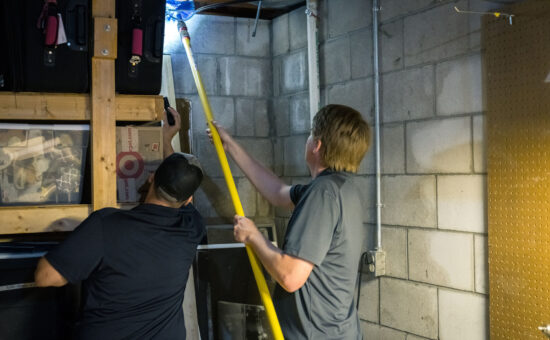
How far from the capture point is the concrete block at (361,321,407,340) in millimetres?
2578

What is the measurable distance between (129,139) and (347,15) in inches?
55.6

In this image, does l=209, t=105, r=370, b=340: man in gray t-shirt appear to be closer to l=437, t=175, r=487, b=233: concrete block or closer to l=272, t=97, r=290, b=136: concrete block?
l=437, t=175, r=487, b=233: concrete block

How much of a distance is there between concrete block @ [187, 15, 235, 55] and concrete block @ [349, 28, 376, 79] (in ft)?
2.83

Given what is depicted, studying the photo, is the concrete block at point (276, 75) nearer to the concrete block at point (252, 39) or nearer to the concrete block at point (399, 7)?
the concrete block at point (252, 39)

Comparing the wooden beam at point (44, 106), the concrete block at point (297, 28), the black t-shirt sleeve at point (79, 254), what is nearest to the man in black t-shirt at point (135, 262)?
the black t-shirt sleeve at point (79, 254)

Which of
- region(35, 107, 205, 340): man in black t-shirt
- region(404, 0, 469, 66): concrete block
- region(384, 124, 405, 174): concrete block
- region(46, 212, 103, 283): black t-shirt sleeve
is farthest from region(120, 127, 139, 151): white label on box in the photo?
region(404, 0, 469, 66): concrete block

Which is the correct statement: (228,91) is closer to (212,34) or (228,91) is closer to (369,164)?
(212,34)

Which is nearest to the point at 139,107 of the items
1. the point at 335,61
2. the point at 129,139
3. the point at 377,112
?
the point at 129,139

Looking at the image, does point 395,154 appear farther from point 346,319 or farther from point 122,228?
point 122,228

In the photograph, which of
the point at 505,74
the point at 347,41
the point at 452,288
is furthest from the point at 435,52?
the point at 452,288

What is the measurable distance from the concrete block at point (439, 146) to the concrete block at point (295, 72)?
0.92 m

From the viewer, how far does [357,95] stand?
2.83m

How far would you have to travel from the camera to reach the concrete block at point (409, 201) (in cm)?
241

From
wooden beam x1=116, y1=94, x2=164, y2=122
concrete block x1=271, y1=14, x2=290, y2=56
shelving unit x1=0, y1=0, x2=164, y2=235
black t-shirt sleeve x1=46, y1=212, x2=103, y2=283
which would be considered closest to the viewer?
black t-shirt sleeve x1=46, y1=212, x2=103, y2=283
